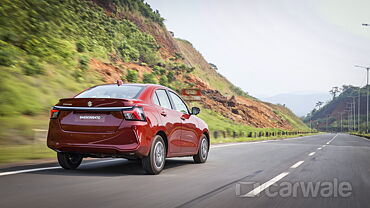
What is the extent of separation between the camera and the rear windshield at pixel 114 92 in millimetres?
8039

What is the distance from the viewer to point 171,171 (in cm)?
879

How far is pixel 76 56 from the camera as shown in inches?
1240

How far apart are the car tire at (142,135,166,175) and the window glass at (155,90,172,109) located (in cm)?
82

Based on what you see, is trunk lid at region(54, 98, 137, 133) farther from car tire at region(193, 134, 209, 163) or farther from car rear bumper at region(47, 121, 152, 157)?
car tire at region(193, 134, 209, 163)

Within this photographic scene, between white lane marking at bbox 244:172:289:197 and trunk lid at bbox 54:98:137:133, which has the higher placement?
trunk lid at bbox 54:98:137:133

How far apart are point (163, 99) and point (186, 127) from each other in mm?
1003

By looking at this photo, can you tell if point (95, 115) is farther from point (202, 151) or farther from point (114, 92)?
point (202, 151)

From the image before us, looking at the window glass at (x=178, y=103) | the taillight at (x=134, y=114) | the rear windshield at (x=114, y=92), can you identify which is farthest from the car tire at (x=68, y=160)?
the window glass at (x=178, y=103)

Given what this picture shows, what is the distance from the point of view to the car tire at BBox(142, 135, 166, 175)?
7766 millimetres

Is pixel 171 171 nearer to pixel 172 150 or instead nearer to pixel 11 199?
pixel 172 150

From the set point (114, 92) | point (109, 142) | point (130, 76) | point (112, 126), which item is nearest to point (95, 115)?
point (112, 126)

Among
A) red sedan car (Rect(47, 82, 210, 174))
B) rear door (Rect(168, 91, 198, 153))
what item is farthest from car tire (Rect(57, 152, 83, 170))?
rear door (Rect(168, 91, 198, 153))

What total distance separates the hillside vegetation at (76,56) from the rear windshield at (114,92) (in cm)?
477

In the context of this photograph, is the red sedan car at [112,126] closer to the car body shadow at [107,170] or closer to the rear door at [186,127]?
the car body shadow at [107,170]
